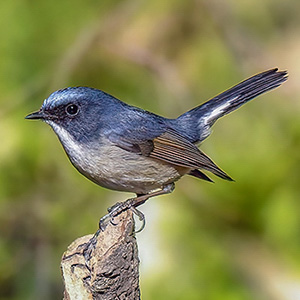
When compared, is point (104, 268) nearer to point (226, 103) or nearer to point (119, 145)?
point (119, 145)

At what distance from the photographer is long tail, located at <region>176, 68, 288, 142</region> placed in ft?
12.1

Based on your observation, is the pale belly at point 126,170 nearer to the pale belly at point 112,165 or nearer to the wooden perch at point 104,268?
the pale belly at point 112,165

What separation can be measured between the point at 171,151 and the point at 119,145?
29 centimetres

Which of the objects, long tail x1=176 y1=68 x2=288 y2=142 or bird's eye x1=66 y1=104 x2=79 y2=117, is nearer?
bird's eye x1=66 y1=104 x2=79 y2=117

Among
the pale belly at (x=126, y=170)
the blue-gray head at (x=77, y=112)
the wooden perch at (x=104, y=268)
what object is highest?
the blue-gray head at (x=77, y=112)

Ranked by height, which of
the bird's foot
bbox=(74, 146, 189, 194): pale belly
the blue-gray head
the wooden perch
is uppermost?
the blue-gray head

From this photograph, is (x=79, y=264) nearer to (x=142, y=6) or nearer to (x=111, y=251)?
(x=111, y=251)

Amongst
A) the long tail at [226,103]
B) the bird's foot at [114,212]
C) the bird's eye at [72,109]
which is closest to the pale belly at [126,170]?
the bird's foot at [114,212]

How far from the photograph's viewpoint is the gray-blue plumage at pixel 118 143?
123 inches

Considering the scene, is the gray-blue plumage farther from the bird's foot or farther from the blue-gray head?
the bird's foot

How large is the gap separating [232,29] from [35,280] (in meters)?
2.63

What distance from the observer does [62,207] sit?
4.53 meters

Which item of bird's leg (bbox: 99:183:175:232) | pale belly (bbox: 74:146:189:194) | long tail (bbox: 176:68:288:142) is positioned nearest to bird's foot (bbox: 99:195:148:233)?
bird's leg (bbox: 99:183:175:232)

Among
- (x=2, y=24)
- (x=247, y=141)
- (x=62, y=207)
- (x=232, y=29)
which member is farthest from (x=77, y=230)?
(x=232, y=29)
